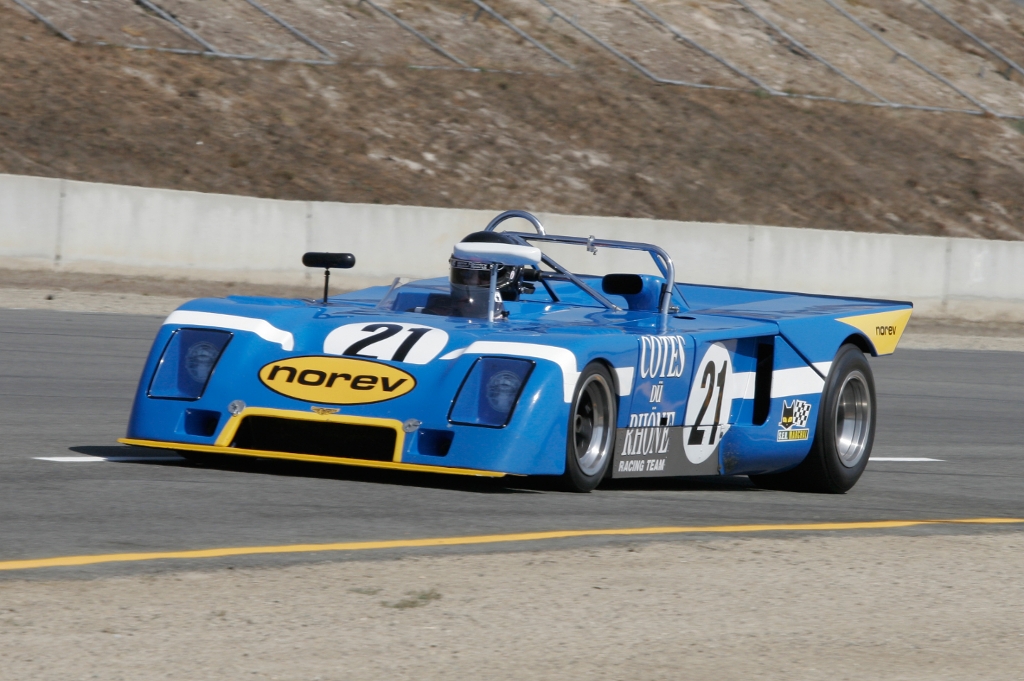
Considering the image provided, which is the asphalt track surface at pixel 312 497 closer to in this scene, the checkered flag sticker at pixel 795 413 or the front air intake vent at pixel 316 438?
the front air intake vent at pixel 316 438

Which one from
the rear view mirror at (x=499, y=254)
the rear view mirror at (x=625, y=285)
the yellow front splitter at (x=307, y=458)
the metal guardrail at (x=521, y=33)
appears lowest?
the yellow front splitter at (x=307, y=458)

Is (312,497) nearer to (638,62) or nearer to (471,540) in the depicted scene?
(471,540)

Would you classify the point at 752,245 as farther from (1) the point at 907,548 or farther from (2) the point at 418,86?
(1) the point at 907,548

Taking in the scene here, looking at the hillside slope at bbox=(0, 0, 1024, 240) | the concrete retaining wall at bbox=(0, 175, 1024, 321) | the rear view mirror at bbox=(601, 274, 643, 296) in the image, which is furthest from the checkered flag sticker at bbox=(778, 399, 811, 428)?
the hillside slope at bbox=(0, 0, 1024, 240)

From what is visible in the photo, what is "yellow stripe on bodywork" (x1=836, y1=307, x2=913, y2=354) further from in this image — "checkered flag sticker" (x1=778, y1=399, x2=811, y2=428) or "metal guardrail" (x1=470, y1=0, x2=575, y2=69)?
"metal guardrail" (x1=470, y1=0, x2=575, y2=69)

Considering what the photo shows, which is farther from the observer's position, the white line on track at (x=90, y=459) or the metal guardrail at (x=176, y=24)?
the metal guardrail at (x=176, y=24)

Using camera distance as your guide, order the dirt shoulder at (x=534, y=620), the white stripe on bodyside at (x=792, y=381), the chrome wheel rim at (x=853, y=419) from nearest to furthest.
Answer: the dirt shoulder at (x=534, y=620)
the white stripe on bodyside at (x=792, y=381)
the chrome wheel rim at (x=853, y=419)

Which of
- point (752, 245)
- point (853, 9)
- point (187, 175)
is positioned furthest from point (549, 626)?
point (853, 9)

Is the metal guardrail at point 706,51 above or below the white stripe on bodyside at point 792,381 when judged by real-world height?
above

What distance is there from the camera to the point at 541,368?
22.7 feet

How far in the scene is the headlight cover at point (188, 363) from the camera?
23.9 feet

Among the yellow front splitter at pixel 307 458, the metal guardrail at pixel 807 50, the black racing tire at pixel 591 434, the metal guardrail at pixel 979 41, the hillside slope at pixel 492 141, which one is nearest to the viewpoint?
the yellow front splitter at pixel 307 458

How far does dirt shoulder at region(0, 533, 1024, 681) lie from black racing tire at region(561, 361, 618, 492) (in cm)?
120

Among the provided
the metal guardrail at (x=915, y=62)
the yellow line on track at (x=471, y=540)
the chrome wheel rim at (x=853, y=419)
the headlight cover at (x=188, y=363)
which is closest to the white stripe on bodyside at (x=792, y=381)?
the chrome wheel rim at (x=853, y=419)
